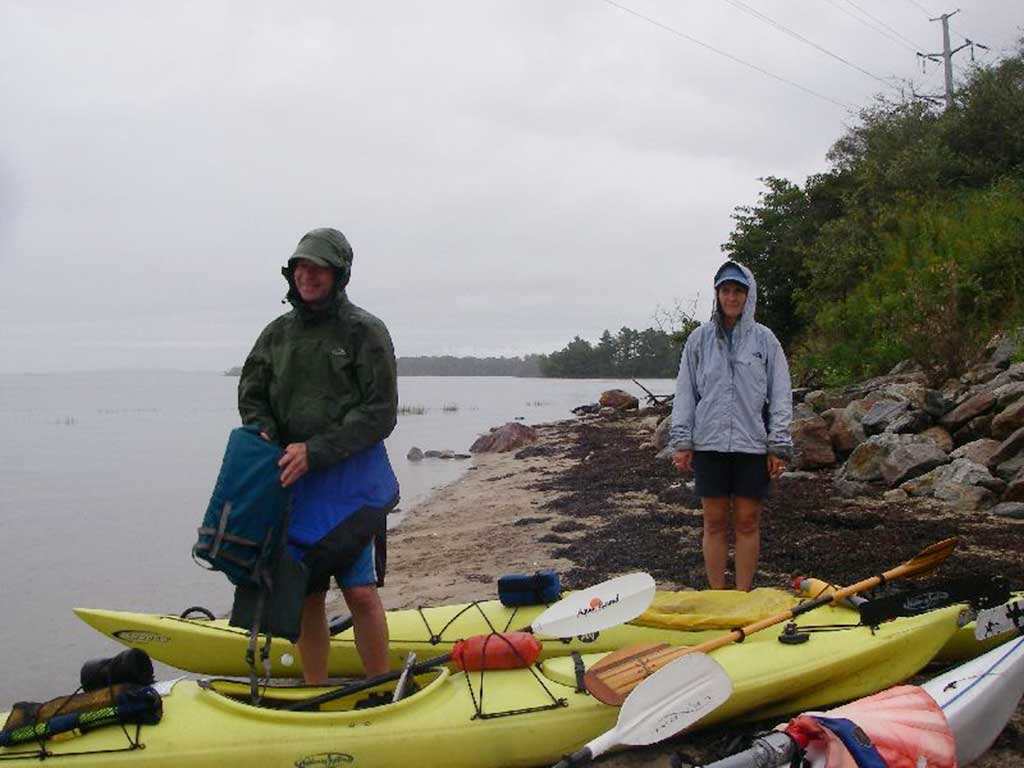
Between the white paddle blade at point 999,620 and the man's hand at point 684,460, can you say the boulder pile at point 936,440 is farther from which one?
the man's hand at point 684,460

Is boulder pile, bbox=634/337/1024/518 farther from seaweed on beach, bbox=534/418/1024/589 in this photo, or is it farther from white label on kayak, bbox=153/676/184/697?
white label on kayak, bbox=153/676/184/697

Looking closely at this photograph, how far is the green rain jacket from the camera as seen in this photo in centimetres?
315

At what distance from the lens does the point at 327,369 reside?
3.20m

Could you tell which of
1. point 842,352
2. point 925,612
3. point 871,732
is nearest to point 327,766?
point 871,732

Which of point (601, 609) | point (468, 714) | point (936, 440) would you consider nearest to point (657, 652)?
point (601, 609)

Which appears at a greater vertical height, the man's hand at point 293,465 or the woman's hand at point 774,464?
the man's hand at point 293,465

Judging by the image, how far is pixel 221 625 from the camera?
414cm

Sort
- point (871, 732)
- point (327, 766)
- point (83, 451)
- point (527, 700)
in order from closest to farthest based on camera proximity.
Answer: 1. point (871, 732)
2. point (327, 766)
3. point (527, 700)
4. point (83, 451)

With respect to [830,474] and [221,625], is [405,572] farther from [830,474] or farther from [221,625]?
[830,474]

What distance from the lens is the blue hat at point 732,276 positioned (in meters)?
4.13

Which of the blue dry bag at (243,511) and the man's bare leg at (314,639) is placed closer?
the blue dry bag at (243,511)

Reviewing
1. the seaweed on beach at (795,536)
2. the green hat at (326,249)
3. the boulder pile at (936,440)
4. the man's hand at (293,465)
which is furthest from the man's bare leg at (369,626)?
the boulder pile at (936,440)

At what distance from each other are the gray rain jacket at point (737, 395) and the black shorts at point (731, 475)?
0.19ft

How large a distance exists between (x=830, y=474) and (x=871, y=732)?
6.51 meters
